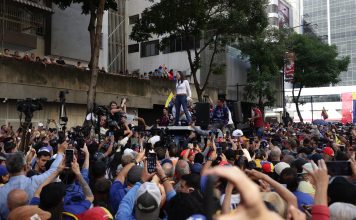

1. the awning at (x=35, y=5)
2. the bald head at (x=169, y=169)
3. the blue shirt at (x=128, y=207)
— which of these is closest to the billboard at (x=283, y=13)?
the awning at (x=35, y=5)

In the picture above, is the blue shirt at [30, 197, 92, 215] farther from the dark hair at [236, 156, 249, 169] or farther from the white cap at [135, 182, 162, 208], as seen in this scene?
the dark hair at [236, 156, 249, 169]

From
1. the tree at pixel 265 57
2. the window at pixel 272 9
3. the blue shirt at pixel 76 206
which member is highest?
the window at pixel 272 9

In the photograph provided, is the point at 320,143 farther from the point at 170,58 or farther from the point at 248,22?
the point at 170,58

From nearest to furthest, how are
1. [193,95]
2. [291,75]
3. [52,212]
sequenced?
[52,212] < [193,95] < [291,75]

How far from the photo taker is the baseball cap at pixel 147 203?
344 cm

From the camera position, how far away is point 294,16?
68.4 meters

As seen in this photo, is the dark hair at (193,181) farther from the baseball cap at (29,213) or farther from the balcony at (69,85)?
the balcony at (69,85)

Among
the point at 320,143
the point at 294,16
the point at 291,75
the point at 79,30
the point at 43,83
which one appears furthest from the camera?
the point at 294,16

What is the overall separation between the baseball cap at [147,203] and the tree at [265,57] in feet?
99.9

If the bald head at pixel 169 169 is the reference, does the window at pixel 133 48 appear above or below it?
above

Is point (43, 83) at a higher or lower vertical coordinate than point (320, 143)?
higher

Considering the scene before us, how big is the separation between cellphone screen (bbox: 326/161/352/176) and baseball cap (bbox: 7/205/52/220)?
99.4 inches

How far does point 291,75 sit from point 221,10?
1226cm

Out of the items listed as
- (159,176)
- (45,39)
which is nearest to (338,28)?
(45,39)
